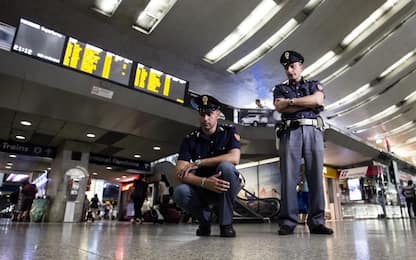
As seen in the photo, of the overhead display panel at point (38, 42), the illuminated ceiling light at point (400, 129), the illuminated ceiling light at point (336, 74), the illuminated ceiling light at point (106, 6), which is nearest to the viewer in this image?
the overhead display panel at point (38, 42)

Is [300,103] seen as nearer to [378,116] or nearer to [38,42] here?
[38,42]

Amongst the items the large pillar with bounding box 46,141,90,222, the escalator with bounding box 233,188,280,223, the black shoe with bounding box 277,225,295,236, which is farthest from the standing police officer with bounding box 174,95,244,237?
the large pillar with bounding box 46,141,90,222

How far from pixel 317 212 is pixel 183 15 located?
6.86m

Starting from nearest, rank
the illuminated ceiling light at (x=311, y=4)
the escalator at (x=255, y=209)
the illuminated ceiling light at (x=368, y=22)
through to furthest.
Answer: the illuminated ceiling light at (x=311, y=4) < the escalator at (x=255, y=209) < the illuminated ceiling light at (x=368, y=22)

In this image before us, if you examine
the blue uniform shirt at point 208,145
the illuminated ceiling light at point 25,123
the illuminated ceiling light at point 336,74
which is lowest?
the blue uniform shirt at point 208,145

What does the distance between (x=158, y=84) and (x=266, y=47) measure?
463 centimetres

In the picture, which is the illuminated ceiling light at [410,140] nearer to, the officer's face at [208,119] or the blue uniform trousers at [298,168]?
the blue uniform trousers at [298,168]

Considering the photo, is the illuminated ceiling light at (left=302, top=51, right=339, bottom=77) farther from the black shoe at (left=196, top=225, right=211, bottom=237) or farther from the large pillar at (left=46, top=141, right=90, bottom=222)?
the black shoe at (left=196, top=225, right=211, bottom=237)

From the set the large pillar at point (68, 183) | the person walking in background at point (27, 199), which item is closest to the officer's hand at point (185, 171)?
the large pillar at point (68, 183)

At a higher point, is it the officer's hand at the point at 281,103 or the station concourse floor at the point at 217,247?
the officer's hand at the point at 281,103

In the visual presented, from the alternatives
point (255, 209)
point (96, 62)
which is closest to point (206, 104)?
point (96, 62)

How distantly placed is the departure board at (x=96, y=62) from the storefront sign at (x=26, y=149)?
568cm

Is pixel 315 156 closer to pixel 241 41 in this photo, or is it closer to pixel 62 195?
pixel 241 41

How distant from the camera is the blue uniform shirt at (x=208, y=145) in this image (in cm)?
218
